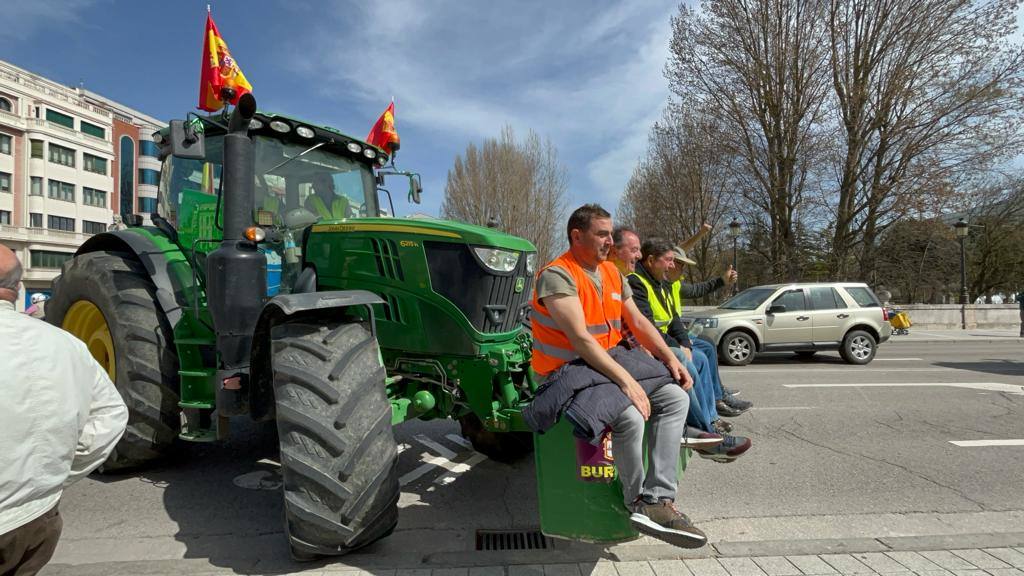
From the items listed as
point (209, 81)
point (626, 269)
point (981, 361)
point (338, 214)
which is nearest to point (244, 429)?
point (338, 214)

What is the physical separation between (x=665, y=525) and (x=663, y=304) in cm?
245

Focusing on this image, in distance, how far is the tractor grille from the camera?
3520 millimetres

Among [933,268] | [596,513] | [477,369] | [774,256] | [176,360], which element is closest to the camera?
[596,513]

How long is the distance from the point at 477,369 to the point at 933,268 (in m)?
31.4

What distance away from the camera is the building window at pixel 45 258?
140 ft

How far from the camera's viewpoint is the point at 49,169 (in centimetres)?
4406

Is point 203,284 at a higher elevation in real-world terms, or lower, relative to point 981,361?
higher

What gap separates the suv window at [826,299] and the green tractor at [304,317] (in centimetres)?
985

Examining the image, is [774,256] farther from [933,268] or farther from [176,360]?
[176,360]

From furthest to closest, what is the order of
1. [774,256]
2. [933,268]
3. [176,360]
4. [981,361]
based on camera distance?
[933,268], [774,256], [981,361], [176,360]

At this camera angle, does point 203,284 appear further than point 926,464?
No

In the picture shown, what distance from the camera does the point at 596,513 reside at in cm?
275

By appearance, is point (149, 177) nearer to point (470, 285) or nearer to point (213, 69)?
point (213, 69)

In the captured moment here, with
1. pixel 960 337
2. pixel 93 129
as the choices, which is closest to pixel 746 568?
pixel 960 337
